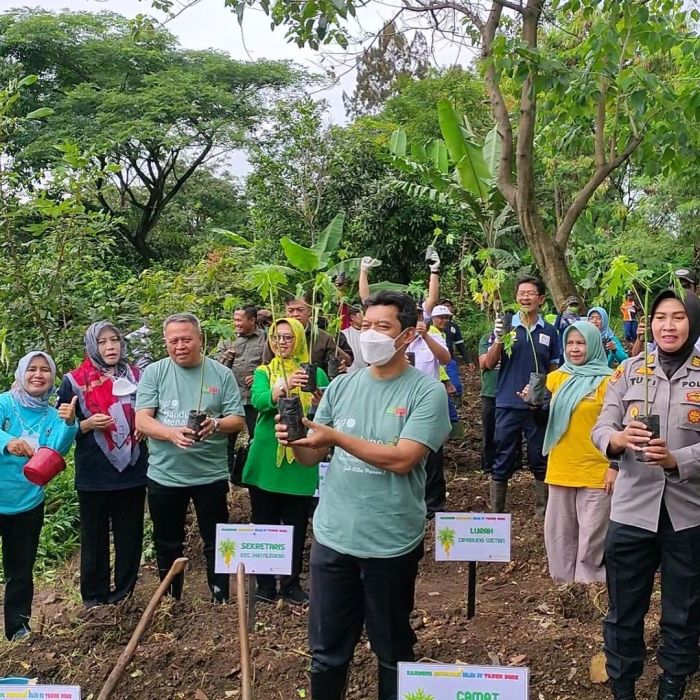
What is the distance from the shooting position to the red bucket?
11.7 ft

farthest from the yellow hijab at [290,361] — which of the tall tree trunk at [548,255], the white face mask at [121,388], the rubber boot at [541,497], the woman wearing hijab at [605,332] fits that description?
the tall tree trunk at [548,255]

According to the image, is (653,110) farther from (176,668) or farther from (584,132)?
(176,668)

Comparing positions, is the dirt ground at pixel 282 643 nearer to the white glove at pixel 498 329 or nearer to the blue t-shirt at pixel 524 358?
the blue t-shirt at pixel 524 358

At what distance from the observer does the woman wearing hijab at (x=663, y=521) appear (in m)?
2.73

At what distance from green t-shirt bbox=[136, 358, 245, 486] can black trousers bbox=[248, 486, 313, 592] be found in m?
0.33

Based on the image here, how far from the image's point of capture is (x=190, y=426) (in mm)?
3488

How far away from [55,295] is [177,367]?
248 cm

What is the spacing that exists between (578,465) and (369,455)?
2.04 meters

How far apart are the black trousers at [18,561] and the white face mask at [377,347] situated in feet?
7.57

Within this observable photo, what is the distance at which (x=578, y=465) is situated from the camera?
4090 millimetres

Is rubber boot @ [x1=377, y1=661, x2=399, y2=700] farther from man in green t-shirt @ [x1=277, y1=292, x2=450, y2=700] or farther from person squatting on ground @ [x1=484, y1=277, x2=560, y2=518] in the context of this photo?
person squatting on ground @ [x1=484, y1=277, x2=560, y2=518]

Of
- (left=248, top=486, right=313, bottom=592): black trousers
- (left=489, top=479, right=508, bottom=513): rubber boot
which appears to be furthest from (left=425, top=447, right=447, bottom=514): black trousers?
(left=248, top=486, right=313, bottom=592): black trousers

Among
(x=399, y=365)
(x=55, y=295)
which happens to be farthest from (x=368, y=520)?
(x=55, y=295)

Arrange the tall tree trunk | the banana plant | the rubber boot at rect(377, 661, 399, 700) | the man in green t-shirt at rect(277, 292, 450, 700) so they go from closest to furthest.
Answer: the man in green t-shirt at rect(277, 292, 450, 700), the rubber boot at rect(377, 661, 399, 700), the tall tree trunk, the banana plant
